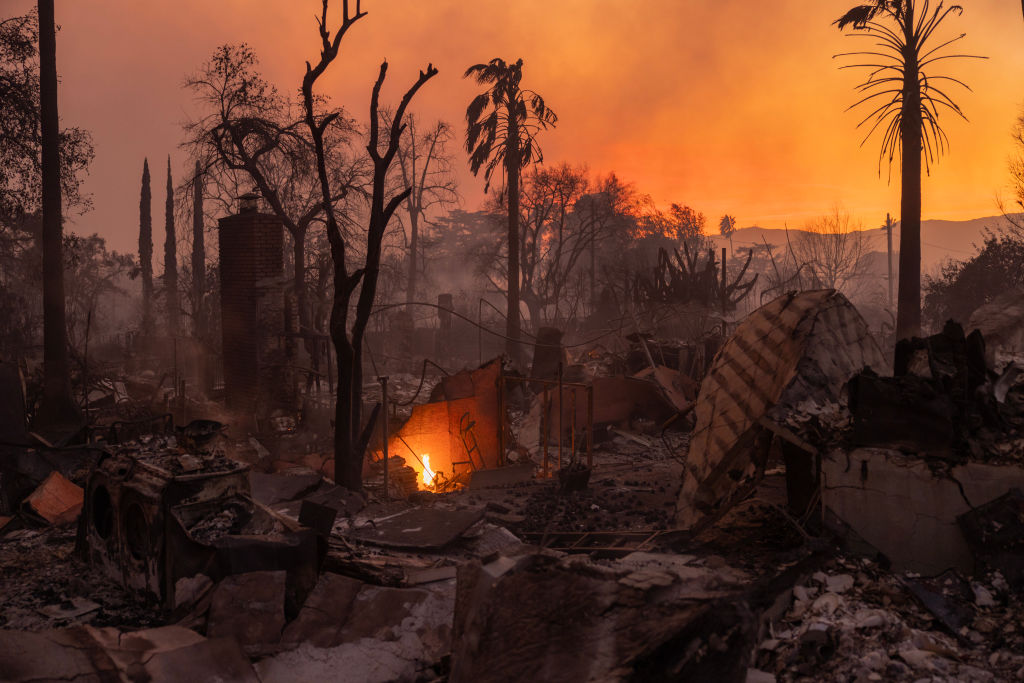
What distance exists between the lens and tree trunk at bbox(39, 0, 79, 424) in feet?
44.6

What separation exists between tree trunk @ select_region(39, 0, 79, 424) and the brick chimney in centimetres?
339

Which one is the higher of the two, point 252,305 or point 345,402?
point 252,305

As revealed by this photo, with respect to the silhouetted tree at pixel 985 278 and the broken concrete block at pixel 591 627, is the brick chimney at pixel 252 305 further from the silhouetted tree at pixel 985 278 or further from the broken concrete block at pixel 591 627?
the silhouetted tree at pixel 985 278

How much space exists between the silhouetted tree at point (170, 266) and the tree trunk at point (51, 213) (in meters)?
20.1

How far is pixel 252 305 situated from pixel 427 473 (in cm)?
443

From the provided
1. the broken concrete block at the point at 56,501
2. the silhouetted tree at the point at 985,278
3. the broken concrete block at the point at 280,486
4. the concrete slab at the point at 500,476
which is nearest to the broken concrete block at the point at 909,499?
the broken concrete block at the point at 280,486

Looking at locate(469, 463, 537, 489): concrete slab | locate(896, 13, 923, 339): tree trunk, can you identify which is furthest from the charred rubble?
locate(896, 13, 923, 339): tree trunk

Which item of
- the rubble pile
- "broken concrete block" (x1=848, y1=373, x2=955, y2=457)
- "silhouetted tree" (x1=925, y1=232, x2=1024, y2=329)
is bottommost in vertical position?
the rubble pile

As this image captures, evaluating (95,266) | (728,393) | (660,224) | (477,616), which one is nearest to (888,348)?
(728,393)

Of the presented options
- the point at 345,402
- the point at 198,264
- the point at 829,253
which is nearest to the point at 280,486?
the point at 345,402

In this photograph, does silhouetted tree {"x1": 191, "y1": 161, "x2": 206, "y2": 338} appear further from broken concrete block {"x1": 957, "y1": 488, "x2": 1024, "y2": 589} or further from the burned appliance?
broken concrete block {"x1": 957, "y1": 488, "x2": 1024, "y2": 589}

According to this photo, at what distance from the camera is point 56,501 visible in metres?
8.34

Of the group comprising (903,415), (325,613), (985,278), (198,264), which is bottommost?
(325,613)

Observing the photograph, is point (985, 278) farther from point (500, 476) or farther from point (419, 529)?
point (419, 529)
